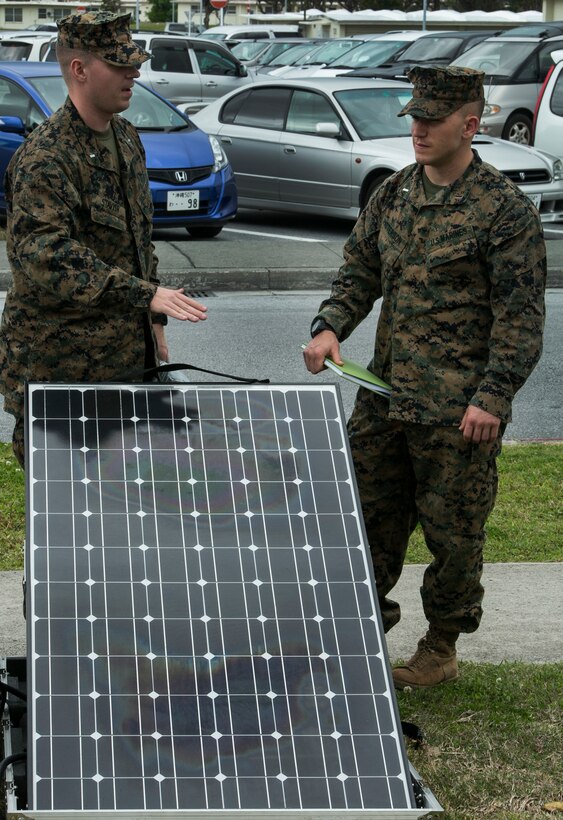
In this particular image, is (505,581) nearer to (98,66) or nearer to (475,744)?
(475,744)

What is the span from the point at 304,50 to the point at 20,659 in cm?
2994

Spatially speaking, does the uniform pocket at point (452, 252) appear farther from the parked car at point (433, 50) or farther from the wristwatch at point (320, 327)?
the parked car at point (433, 50)

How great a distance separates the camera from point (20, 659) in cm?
416

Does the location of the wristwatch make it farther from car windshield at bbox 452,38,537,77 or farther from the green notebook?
car windshield at bbox 452,38,537,77

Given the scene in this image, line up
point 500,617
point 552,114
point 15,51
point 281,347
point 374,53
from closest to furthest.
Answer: point 500,617
point 281,347
point 552,114
point 15,51
point 374,53

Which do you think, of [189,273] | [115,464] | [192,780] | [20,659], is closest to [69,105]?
[115,464]

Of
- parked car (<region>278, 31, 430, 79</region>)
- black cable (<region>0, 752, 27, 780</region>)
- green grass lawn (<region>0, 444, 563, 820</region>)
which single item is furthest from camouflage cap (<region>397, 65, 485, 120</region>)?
parked car (<region>278, 31, 430, 79</region>)

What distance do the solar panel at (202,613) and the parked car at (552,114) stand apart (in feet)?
45.6

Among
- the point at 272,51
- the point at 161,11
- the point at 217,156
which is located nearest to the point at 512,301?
the point at 217,156

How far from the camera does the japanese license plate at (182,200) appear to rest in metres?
13.7

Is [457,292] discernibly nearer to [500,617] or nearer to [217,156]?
[500,617]

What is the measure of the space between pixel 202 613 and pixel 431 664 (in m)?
1.51

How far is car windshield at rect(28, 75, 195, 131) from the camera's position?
46.8 feet

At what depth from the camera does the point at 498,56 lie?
2158 cm
